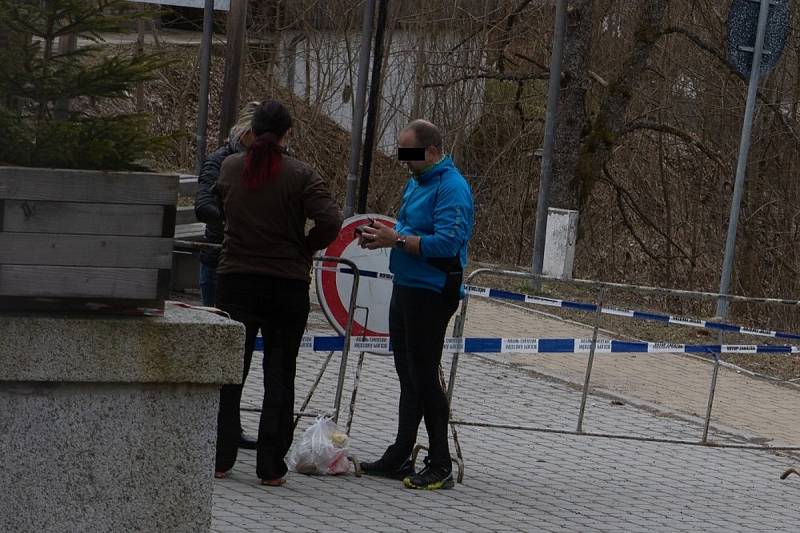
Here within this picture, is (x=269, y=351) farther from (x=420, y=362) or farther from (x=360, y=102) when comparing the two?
(x=360, y=102)

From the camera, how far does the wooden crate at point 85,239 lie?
4145 millimetres

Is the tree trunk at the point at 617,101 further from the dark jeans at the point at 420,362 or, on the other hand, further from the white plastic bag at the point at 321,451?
the white plastic bag at the point at 321,451

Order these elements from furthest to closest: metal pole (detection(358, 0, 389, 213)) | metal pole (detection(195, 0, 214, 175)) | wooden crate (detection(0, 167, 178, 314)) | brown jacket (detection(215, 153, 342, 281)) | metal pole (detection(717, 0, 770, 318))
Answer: metal pole (detection(195, 0, 214, 175)), metal pole (detection(358, 0, 389, 213)), metal pole (detection(717, 0, 770, 318)), brown jacket (detection(215, 153, 342, 281)), wooden crate (detection(0, 167, 178, 314))

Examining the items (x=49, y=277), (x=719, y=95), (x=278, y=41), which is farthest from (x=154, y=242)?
(x=278, y=41)

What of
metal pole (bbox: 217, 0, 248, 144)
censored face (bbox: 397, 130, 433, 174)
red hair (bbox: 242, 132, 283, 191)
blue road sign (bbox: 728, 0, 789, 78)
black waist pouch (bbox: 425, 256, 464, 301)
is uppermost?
blue road sign (bbox: 728, 0, 789, 78)

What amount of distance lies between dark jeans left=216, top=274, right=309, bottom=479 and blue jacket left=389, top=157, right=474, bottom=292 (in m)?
0.60

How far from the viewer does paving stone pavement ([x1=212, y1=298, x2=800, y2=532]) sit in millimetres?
6926

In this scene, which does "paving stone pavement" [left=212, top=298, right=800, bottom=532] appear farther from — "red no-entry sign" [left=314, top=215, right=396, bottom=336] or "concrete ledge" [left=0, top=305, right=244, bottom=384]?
"concrete ledge" [left=0, top=305, right=244, bottom=384]

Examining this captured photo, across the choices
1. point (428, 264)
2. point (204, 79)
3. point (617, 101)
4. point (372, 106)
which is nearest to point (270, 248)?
point (428, 264)

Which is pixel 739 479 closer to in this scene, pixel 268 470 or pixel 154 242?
pixel 268 470

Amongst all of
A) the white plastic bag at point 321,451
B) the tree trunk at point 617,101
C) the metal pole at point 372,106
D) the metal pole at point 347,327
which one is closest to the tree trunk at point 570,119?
the tree trunk at point 617,101

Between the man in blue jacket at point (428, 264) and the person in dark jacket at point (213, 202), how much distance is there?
2.74 feet

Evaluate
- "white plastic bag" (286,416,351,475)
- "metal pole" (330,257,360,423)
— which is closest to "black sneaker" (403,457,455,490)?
"white plastic bag" (286,416,351,475)

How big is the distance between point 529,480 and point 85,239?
451 cm
